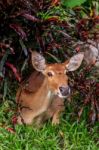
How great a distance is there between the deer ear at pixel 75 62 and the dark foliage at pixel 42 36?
146 mm

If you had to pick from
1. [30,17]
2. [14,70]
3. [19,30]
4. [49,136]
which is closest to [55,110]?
[49,136]

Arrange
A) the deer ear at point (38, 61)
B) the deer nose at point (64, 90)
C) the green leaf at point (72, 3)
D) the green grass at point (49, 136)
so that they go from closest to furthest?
the deer nose at point (64, 90)
the green grass at point (49, 136)
the deer ear at point (38, 61)
the green leaf at point (72, 3)

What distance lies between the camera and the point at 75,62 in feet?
22.6

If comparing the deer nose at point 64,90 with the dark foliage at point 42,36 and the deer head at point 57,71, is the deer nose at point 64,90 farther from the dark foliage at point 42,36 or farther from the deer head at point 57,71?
the dark foliage at point 42,36

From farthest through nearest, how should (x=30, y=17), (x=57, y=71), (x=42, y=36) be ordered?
(x=42, y=36)
(x=30, y=17)
(x=57, y=71)

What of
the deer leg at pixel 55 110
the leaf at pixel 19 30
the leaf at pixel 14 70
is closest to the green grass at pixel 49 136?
the deer leg at pixel 55 110

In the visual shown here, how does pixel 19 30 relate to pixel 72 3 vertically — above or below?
below

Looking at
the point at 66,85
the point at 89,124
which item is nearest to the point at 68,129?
the point at 89,124

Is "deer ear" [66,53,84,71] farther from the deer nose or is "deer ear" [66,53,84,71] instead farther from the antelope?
the deer nose

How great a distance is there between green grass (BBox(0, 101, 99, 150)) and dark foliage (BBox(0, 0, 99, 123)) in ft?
0.66

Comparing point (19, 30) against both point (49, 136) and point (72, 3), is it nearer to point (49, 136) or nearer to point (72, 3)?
point (49, 136)

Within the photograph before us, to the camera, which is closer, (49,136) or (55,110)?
(49,136)

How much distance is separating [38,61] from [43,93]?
424 mm

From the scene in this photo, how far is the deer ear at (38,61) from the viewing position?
6699 mm
